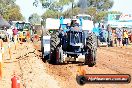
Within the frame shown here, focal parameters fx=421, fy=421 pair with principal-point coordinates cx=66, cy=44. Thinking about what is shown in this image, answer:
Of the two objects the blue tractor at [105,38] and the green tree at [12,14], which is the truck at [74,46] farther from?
the green tree at [12,14]

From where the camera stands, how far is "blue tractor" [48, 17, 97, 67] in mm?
19078

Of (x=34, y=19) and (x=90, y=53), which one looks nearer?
(x=90, y=53)

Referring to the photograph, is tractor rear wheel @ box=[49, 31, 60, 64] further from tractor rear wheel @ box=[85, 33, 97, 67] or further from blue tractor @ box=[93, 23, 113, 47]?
blue tractor @ box=[93, 23, 113, 47]

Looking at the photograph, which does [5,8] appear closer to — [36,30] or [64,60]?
[36,30]

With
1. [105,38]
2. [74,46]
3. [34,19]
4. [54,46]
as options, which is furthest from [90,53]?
[34,19]

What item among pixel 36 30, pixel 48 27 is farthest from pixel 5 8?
pixel 48 27

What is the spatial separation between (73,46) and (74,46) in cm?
7

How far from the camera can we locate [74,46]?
19.5 m

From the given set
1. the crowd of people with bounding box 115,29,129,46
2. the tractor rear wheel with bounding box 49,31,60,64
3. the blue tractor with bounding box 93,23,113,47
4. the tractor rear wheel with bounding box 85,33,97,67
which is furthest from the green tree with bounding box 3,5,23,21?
the tractor rear wheel with bounding box 85,33,97,67

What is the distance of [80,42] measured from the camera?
19.6m

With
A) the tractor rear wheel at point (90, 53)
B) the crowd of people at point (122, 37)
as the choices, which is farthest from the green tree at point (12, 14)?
the tractor rear wheel at point (90, 53)

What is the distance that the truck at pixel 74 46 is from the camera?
19.1 metres

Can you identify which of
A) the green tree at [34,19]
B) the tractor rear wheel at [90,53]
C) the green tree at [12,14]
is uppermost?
the green tree at [12,14]

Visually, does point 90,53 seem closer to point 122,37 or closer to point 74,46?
point 74,46
